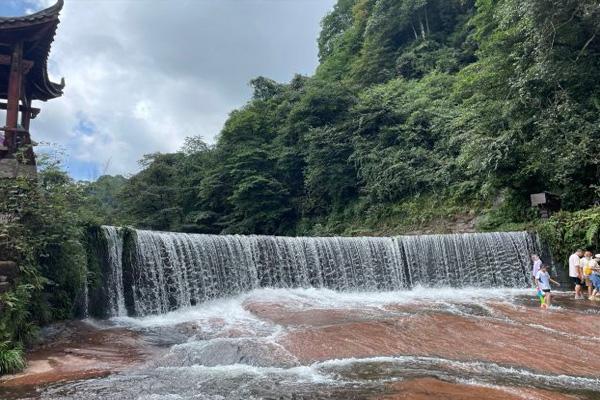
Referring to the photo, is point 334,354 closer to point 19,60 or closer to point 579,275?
point 19,60

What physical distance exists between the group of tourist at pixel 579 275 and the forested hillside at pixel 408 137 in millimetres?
3180

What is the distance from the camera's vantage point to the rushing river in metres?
4.46

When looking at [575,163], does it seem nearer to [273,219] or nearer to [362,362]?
[362,362]

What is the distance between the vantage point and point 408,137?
70.4 ft

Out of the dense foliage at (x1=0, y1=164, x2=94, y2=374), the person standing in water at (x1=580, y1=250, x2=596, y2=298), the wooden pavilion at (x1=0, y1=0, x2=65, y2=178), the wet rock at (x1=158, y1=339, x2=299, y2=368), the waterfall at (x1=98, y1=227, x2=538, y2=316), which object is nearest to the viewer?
the wet rock at (x1=158, y1=339, x2=299, y2=368)

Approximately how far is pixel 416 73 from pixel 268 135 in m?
11.4

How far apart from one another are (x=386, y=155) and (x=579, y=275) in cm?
1202

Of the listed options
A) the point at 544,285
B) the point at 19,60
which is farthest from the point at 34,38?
the point at 544,285

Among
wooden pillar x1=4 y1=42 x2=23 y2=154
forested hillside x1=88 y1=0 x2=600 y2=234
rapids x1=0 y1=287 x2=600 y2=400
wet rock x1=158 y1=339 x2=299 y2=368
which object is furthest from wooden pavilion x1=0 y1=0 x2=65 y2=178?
wet rock x1=158 y1=339 x2=299 y2=368

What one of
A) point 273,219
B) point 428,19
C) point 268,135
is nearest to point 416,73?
point 428,19

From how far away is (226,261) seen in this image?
36.8 ft

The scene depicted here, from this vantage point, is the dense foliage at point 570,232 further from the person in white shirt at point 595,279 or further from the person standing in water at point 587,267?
the person in white shirt at point 595,279

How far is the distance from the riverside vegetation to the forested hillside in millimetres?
76

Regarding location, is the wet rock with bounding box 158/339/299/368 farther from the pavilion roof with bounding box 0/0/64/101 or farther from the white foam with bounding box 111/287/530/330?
the pavilion roof with bounding box 0/0/64/101
